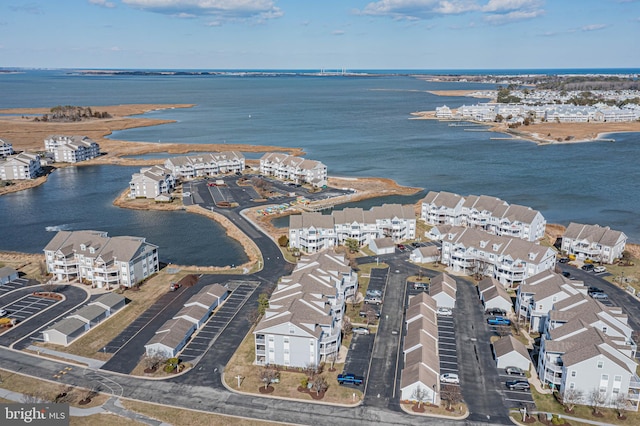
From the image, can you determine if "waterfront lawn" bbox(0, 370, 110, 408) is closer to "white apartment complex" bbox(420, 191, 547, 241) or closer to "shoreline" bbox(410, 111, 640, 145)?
"white apartment complex" bbox(420, 191, 547, 241)

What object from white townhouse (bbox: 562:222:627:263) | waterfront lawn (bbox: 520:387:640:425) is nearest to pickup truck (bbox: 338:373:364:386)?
waterfront lawn (bbox: 520:387:640:425)

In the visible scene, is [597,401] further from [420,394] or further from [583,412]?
[420,394]

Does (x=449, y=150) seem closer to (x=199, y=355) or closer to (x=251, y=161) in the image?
(x=251, y=161)

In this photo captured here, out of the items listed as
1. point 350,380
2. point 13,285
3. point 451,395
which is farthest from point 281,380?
point 13,285

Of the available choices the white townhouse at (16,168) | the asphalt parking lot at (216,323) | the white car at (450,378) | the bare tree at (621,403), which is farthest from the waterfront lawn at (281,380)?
the white townhouse at (16,168)

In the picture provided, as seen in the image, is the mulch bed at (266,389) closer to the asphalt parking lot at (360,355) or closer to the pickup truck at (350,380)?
the asphalt parking lot at (360,355)

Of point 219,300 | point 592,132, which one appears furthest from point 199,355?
point 592,132

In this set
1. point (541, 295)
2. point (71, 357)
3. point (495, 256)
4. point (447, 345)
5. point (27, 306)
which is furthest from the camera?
point (495, 256)
